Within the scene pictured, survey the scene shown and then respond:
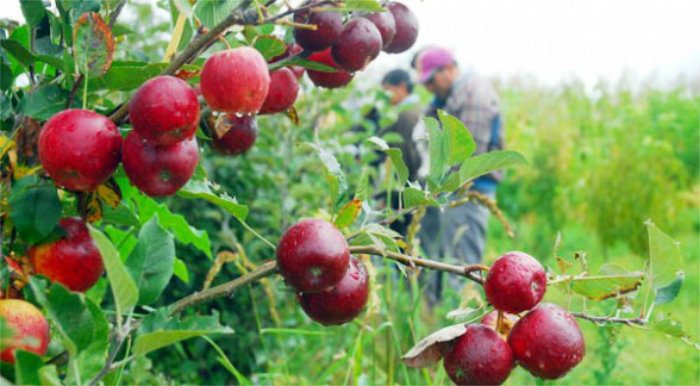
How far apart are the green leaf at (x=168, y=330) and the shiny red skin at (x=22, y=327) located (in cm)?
7

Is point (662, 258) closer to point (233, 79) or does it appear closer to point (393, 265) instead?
point (233, 79)

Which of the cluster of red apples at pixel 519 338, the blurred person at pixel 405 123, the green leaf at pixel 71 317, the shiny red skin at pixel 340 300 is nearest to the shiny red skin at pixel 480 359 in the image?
the cluster of red apples at pixel 519 338

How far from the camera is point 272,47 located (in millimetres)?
891

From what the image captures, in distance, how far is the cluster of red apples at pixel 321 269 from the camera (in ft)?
2.52

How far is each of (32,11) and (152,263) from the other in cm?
26

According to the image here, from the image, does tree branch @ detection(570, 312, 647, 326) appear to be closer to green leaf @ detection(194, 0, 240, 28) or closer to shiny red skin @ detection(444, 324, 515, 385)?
shiny red skin @ detection(444, 324, 515, 385)

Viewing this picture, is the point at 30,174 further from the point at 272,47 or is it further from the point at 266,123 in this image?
the point at 266,123

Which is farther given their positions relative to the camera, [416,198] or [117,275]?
[416,198]

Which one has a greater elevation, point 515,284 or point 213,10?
point 213,10

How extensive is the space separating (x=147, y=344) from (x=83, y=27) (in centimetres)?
28

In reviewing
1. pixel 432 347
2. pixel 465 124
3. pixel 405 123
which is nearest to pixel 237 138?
pixel 432 347

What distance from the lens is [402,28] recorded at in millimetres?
979

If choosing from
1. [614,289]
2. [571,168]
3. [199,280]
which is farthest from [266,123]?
[571,168]

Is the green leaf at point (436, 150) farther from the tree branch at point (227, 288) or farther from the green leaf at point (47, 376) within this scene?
the green leaf at point (47, 376)
